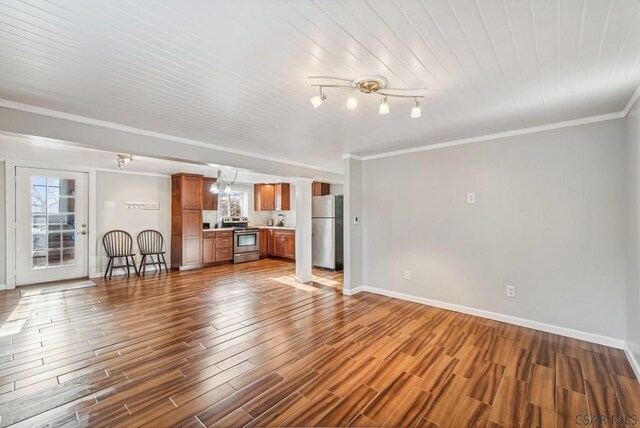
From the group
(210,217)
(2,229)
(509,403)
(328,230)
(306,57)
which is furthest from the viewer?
(210,217)

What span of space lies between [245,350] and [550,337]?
10.1ft

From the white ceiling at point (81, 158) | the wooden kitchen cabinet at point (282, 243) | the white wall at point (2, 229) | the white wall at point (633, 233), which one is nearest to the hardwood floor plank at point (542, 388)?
the white wall at point (633, 233)

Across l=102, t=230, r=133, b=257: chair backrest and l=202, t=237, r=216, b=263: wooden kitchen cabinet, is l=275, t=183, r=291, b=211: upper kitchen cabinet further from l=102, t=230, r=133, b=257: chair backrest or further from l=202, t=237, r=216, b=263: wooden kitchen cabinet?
l=102, t=230, r=133, b=257: chair backrest

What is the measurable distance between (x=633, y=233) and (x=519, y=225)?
3.02ft

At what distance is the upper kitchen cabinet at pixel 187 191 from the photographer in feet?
21.0

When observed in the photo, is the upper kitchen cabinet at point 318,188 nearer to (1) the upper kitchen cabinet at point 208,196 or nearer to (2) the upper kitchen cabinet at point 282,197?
(2) the upper kitchen cabinet at point 282,197

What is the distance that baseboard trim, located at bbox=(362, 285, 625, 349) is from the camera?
277cm

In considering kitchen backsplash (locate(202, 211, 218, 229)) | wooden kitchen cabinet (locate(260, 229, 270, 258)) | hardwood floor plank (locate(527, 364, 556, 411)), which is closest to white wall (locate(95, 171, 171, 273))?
kitchen backsplash (locate(202, 211, 218, 229))

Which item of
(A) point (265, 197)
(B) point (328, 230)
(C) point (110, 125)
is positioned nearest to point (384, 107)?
(C) point (110, 125)

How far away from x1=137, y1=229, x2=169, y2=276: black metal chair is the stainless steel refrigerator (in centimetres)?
340

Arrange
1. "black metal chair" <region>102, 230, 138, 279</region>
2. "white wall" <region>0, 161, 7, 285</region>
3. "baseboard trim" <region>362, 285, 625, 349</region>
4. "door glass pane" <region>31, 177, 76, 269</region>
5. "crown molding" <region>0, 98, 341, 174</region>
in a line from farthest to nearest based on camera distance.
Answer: "black metal chair" <region>102, 230, 138, 279</region>
"door glass pane" <region>31, 177, 76, 269</region>
"white wall" <region>0, 161, 7, 285</region>
"baseboard trim" <region>362, 285, 625, 349</region>
"crown molding" <region>0, 98, 341, 174</region>

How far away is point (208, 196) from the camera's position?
722cm

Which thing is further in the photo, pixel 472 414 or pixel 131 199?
pixel 131 199

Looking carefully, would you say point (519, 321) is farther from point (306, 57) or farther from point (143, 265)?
point (143, 265)
